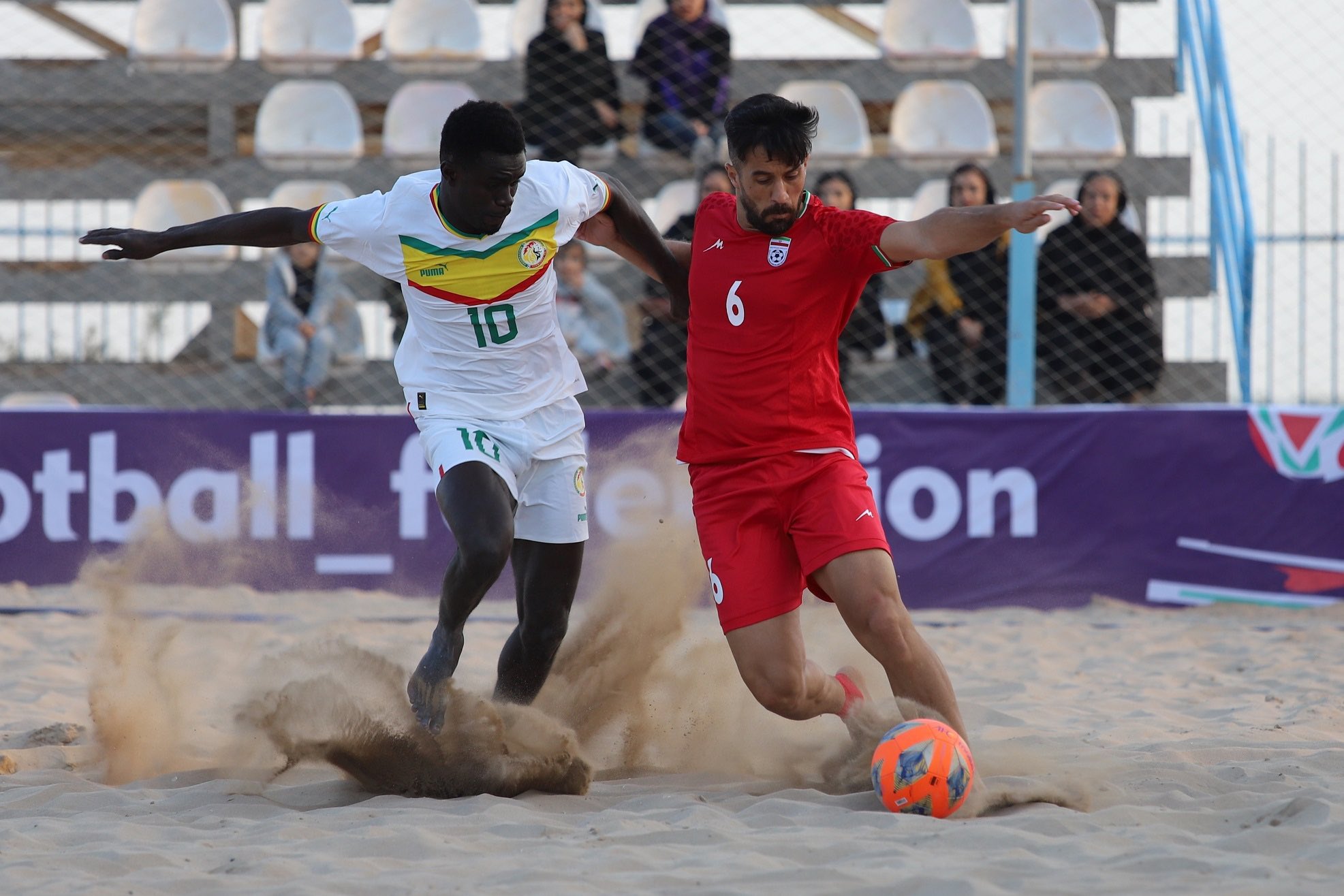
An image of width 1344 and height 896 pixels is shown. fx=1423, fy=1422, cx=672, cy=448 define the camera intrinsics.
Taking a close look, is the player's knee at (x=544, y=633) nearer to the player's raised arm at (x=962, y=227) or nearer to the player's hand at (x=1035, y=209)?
the player's raised arm at (x=962, y=227)

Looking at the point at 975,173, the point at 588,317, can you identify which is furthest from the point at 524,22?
the point at 975,173

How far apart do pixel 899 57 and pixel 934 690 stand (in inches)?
319

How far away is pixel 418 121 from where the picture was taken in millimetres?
10719

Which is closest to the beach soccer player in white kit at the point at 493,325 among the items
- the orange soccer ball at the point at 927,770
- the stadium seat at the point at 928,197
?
the orange soccer ball at the point at 927,770

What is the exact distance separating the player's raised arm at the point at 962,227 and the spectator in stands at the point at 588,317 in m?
5.00

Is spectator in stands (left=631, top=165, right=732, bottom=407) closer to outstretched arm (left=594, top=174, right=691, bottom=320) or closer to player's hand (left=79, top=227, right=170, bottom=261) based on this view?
outstretched arm (left=594, top=174, right=691, bottom=320)

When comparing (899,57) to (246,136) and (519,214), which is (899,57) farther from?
(519,214)

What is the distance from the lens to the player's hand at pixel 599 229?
191 inches

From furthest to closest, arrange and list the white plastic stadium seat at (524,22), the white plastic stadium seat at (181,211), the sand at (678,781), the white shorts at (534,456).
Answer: the white plastic stadium seat at (524,22)
the white plastic stadium seat at (181,211)
the white shorts at (534,456)
the sand at (678,781)

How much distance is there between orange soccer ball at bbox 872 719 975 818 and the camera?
3797 millimetres

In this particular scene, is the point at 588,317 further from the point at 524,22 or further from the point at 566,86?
the point at 524,22

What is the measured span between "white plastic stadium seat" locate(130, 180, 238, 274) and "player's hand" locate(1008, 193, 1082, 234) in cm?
758

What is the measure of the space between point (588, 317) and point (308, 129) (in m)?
3.20

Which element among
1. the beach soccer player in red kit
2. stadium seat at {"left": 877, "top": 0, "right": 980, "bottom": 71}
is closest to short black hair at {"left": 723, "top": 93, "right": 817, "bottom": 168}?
the beach soccer player in red kit
